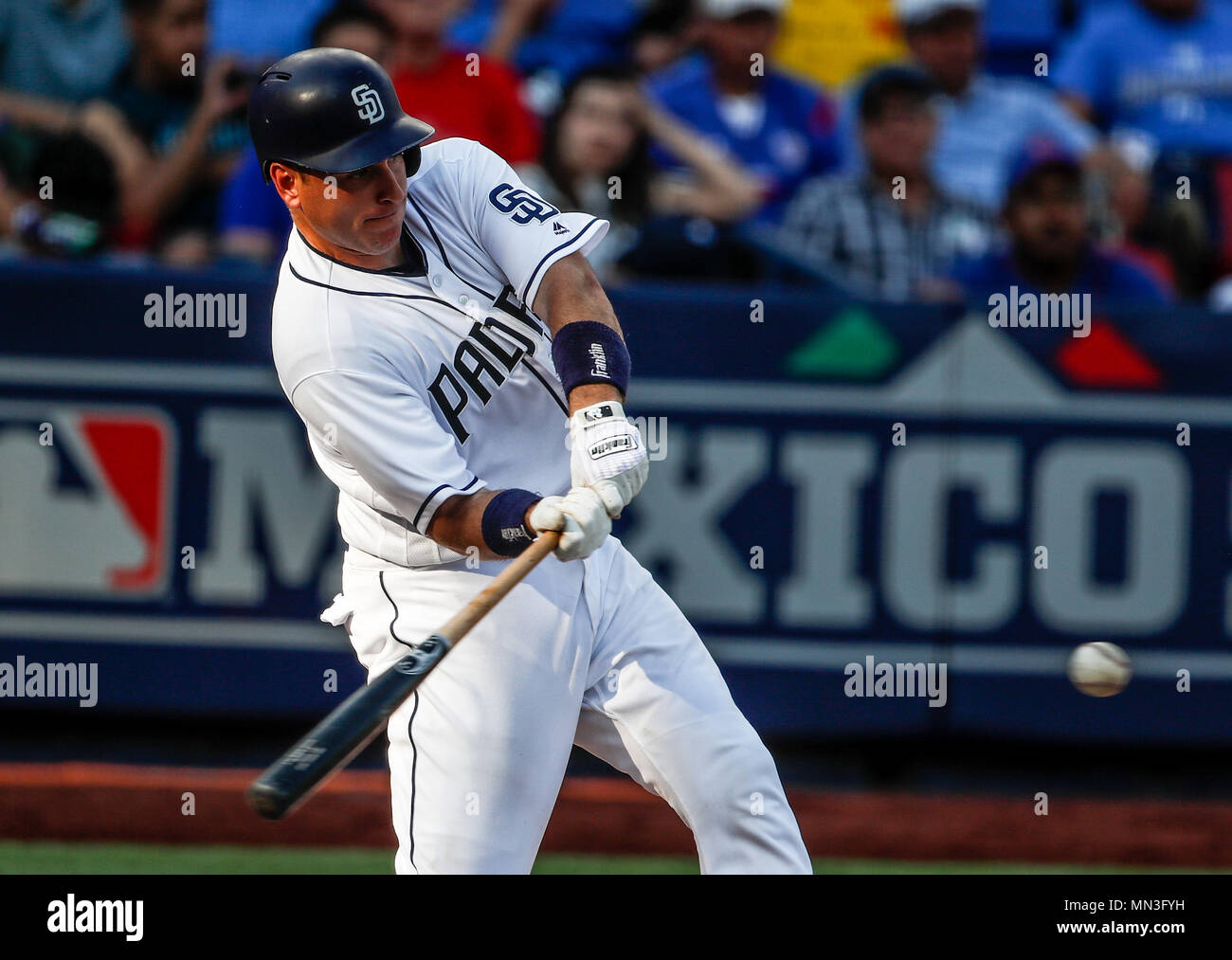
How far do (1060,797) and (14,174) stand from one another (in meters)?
4.77

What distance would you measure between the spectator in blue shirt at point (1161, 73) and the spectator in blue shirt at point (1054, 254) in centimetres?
156

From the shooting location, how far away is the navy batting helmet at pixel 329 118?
125 inches

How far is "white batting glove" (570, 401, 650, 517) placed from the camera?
321cm

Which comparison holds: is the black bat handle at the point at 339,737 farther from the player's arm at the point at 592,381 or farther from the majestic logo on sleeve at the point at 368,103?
the majestic logo on sleeve at the point at 368,103

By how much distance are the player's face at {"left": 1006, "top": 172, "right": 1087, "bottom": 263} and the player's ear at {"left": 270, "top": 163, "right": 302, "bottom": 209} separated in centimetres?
360

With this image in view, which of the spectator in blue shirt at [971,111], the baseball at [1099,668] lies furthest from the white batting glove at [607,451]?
the spectator in blue shirt at [971,111]

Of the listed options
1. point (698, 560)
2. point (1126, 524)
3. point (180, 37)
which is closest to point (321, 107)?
point (698, 560)

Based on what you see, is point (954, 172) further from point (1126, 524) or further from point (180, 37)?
point (180, 37)

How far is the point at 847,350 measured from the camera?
5.76m

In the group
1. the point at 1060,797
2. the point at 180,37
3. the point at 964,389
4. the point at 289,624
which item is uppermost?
the point at 180,37

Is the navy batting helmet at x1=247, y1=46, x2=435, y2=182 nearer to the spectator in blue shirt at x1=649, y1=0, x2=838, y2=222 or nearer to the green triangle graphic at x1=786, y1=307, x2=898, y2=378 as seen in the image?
the green triangle graphic at x1=786, y1=307, x2=898, y2=378

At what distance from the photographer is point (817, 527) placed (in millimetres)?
5758

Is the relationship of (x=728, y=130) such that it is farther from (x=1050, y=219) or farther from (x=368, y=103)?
(x=368, y=103)
